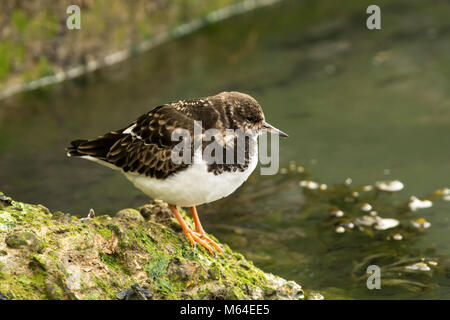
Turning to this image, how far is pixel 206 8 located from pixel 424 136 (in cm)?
625

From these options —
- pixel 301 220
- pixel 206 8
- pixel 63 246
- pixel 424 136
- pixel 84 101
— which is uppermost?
pixel 206 8

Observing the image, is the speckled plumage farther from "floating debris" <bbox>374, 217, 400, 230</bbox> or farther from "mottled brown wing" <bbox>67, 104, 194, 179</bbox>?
"floating debris" <bbox>374, 217, 400, 230</bbox>

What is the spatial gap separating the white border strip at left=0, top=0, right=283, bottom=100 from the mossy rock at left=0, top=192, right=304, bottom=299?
6.42 m

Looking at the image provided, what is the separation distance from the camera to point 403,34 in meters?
13.7

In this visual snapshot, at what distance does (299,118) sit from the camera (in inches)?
431

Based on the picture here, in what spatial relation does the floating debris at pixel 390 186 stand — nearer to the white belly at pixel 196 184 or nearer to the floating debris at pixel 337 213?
the floating debris at pixel 337 213

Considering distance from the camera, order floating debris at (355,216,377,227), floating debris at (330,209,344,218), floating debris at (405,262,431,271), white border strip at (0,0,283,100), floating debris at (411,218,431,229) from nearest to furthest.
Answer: floating debris at (405,262,431,271), floating debris at (411,218,431,229), floating debris at (355,216,377,227), floating debris at (330,209,344,218), white border strip at (0,0,283,100)

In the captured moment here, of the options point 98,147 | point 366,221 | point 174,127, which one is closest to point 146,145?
point 174,127

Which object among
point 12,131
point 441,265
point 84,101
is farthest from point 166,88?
point 441,265

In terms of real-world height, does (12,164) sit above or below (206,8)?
below

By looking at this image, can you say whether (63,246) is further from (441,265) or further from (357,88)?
(357,88)

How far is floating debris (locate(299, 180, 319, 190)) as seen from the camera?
9.06m

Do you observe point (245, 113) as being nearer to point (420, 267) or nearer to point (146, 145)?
point (146, 145)

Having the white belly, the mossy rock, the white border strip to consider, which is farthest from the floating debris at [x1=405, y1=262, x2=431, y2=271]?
the white border strip
